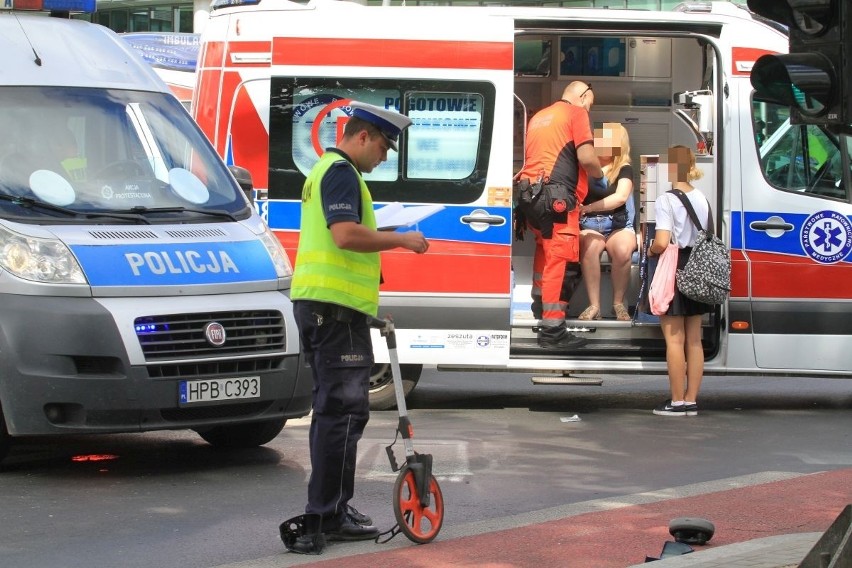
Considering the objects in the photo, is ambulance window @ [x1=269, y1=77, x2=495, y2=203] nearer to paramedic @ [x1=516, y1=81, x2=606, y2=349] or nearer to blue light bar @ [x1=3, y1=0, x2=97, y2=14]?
paramedic @ [x1=516, y1=81, x2=606, y2=349]

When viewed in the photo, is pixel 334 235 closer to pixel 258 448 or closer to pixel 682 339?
pixel 258 448

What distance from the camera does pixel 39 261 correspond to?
772cm

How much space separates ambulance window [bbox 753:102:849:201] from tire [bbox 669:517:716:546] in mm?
4422

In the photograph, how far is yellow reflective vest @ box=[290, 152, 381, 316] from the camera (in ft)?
20.8

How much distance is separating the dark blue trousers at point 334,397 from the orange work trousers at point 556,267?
4321 mm

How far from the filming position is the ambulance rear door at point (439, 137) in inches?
401

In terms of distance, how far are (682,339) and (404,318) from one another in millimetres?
1867

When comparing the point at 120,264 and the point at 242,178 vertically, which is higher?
the point at 242,178

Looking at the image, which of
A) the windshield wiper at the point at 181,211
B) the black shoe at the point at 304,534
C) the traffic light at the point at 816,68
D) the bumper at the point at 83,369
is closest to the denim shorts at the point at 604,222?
the windshield wiper at the point at 181,211

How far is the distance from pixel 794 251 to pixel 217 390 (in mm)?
4314

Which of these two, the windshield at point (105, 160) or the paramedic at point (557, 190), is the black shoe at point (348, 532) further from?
the paramedic at point (557, 190)

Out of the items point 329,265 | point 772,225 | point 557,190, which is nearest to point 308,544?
point 329,265

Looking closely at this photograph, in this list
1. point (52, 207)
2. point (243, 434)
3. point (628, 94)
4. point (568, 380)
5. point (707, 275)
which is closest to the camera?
point (52, 207)

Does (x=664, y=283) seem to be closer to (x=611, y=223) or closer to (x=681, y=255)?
(x=681, y=255)
